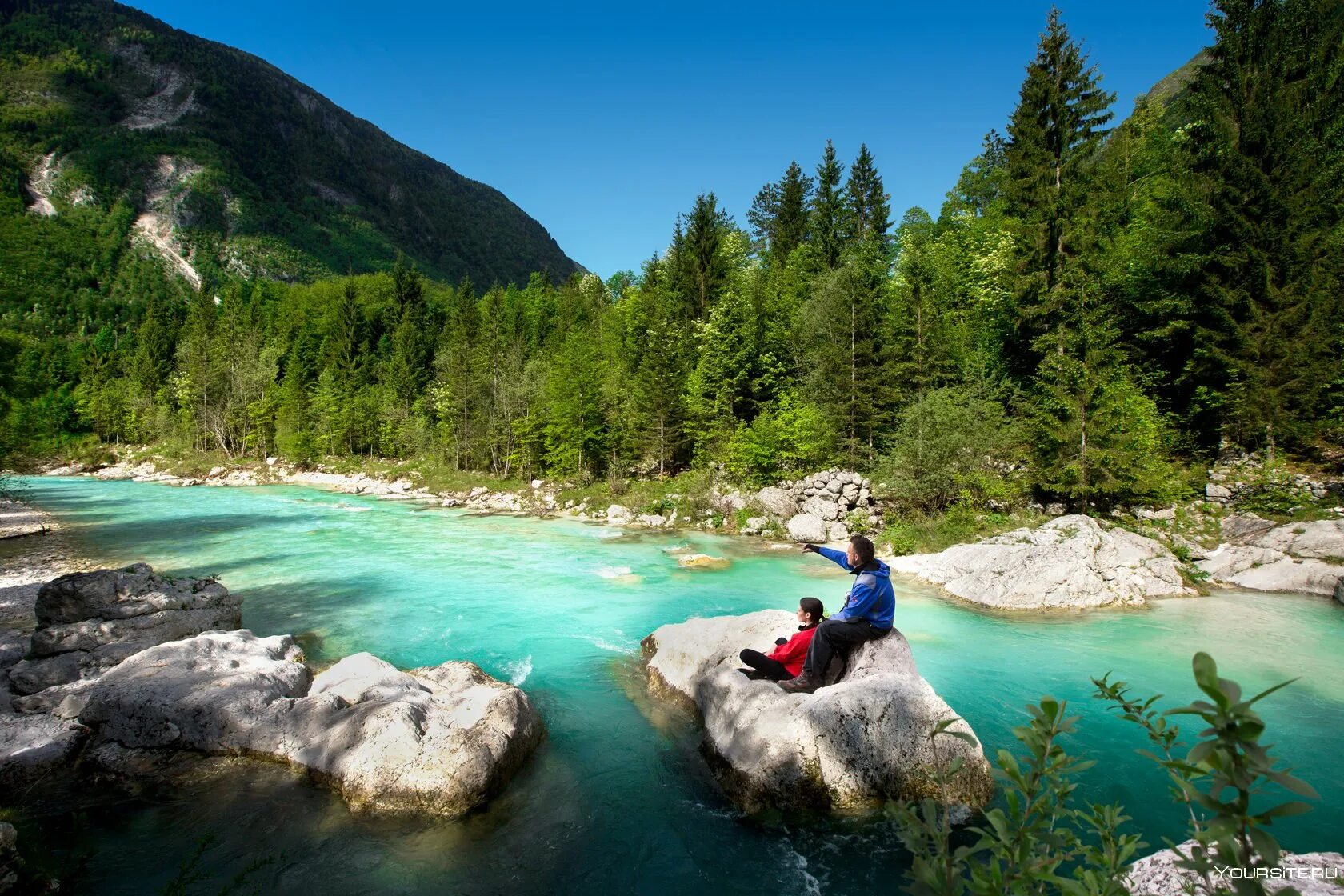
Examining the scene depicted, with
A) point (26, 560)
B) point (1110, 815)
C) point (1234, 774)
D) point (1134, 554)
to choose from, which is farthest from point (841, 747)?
point (26, 560)

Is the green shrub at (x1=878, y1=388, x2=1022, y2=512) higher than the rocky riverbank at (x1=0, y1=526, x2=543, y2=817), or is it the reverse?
the green shrub at (x1=878, y1=388, x2=1022, y2=512)

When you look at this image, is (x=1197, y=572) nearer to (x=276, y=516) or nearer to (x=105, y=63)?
(x=276, y=516)

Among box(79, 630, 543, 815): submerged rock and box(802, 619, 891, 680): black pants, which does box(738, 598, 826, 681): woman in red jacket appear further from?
box(79, 630, 543, 815): submerged rock

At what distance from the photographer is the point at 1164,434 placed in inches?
777

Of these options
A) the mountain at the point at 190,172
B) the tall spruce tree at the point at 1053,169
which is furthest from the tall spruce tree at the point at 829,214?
the mountain at the point at 190,172

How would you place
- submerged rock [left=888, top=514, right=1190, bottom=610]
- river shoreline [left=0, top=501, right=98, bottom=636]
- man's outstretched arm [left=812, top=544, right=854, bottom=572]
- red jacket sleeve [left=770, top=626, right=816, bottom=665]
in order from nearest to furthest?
man's outstretched arm [left=812, top=544, right=854, bottom=572] → red jacket sleeve [left=770, top=626, right=816, bottom=665] → river shoreline [left=0, top=501, right=98, bottom=636] → submerged rock [left=888, top=514, right=1190, bottom=610]

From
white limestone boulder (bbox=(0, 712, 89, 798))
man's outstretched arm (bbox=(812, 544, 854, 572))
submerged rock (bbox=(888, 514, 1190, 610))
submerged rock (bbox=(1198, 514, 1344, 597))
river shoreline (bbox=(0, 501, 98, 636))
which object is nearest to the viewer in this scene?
white limestone boulder (bbox=(0, 712, 89, 798))

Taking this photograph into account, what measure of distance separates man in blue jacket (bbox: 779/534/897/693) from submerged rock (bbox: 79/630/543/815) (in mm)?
3506

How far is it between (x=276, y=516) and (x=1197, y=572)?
105 ft

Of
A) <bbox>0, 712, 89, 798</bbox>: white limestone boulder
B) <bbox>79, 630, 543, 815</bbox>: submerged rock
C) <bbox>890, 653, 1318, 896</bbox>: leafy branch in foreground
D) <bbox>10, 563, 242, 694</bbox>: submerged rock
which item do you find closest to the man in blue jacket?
<bbox>79, 630, 543, 815</bbox>: submerged rock

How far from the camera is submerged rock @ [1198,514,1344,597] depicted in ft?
43.1

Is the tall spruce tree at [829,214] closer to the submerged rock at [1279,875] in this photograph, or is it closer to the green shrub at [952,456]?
the green shrub at [952,456]

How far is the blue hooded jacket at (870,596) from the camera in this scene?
710cm

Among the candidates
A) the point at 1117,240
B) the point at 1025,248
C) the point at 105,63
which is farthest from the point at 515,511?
the point at 105,63
